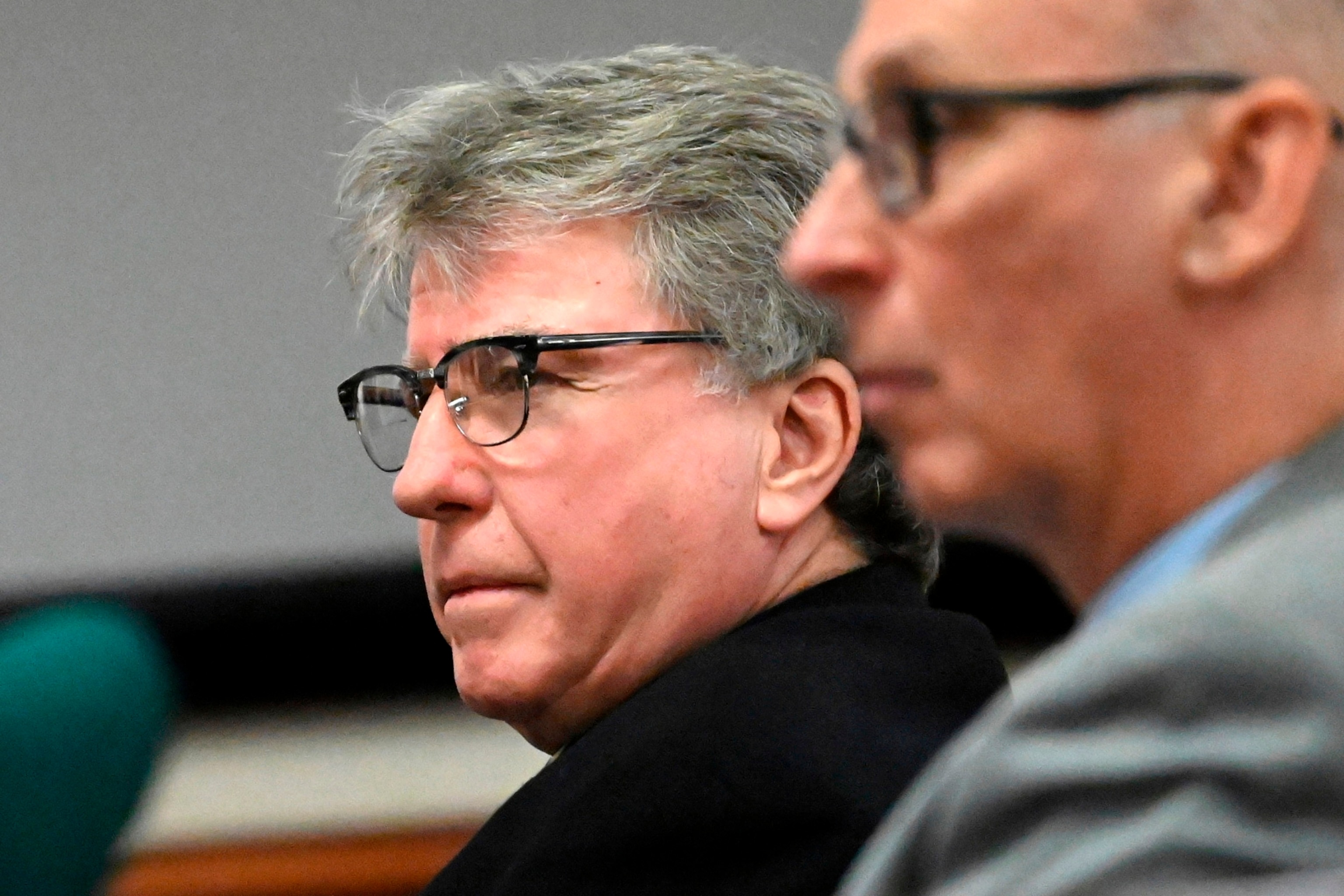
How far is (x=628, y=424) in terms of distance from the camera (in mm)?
1466

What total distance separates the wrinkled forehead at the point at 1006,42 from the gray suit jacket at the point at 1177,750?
27 centimetres

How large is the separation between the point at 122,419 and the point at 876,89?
2.27 metres

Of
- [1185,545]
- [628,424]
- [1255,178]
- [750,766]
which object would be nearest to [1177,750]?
[1185,545]

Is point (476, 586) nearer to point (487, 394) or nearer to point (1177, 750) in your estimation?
point (487, 394)

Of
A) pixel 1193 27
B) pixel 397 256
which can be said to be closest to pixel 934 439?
pixel 1193 27

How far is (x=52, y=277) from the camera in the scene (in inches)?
114

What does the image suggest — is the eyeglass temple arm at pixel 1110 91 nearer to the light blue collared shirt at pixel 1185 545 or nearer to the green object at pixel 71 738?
the light blue collared shirt at pixel 1185 545

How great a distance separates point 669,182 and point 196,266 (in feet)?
5.38

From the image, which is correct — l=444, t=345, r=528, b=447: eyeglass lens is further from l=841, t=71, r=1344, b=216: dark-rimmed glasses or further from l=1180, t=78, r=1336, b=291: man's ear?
l=1180, t=78, r=1336, b=291: man's ear

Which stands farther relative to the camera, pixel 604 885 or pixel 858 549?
pixel 858 549

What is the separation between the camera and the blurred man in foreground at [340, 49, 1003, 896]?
144cm

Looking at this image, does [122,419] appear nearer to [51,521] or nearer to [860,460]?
[51,521]

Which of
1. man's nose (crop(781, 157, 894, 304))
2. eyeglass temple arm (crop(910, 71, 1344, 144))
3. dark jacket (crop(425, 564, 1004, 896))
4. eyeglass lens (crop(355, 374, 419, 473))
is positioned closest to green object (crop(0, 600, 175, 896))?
dark jacket (crop(425, 564, 1004, 896))

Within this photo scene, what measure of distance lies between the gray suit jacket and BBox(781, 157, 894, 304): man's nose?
0.88ft
